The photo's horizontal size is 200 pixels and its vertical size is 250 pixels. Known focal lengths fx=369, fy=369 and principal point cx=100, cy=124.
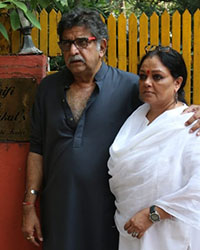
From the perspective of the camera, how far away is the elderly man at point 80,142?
246cm

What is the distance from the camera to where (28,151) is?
9.86 ft

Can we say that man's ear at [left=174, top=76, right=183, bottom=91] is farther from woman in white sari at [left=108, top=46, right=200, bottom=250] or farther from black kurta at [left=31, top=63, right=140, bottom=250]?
black kurta at [left=31, top=63, right=140, bottom=250]

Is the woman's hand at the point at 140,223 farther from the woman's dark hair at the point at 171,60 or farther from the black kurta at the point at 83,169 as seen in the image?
the woman's dark hair at the point at 171,60

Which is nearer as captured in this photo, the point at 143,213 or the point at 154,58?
the point at 143,213

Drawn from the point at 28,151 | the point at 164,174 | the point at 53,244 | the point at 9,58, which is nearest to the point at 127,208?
the point at 164,174

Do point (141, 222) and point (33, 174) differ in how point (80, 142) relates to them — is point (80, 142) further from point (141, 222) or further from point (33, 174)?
point (141, 222)

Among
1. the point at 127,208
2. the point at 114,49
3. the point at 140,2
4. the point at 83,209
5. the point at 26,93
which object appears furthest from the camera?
the point at 140,2

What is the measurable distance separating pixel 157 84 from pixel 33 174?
1137mm

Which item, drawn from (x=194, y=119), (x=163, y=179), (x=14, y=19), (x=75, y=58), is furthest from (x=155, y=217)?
(x=14, y=19)

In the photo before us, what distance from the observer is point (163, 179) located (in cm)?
201

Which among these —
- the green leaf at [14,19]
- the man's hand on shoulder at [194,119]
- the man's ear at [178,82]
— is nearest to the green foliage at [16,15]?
the green leaf at [14,19]

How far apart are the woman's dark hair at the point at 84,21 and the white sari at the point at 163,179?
82cm

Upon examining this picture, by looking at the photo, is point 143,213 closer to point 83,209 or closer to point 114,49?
point 83,209

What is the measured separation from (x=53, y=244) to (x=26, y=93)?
3.93 feet
